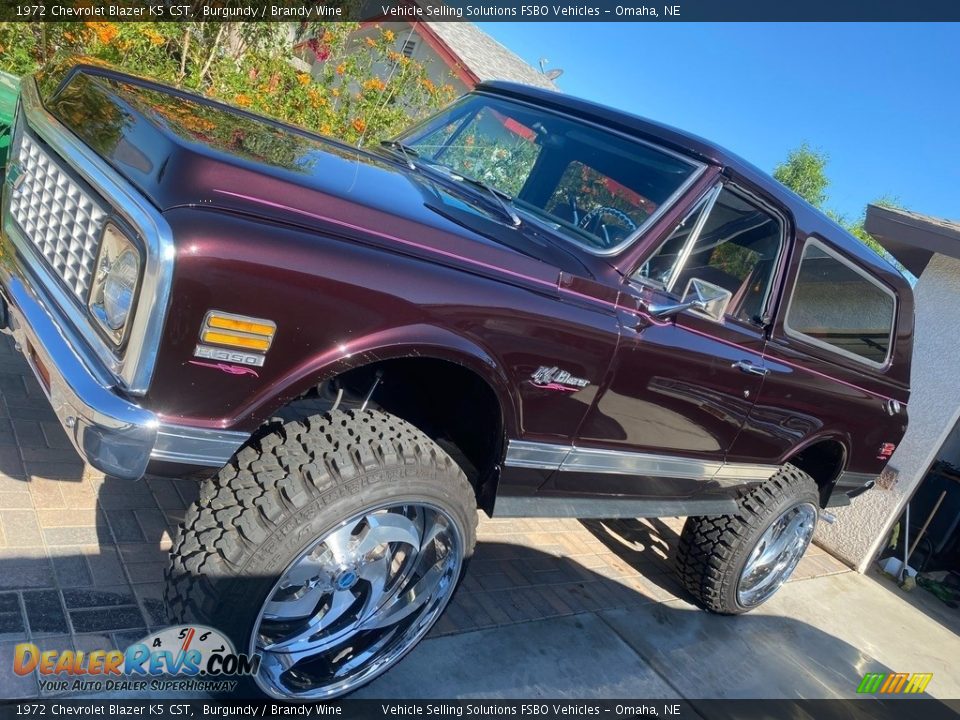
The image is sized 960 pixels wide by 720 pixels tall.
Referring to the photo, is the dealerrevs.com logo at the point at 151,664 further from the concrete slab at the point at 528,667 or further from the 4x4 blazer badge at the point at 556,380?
the 4x4 blazer badge at the point at 556,380

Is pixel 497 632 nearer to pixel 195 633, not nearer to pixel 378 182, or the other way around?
pixel 195 633

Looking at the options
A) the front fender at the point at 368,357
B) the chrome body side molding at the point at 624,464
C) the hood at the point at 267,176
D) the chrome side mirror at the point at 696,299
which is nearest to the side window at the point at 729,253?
the chrome side mirror at the point at 696,299

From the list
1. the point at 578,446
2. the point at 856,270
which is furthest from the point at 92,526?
the point at 856,270

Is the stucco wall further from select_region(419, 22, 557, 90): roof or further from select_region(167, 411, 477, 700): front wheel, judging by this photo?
select_region(419, 22, 557, 90): roof

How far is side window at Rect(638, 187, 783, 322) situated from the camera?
3045 millimetres

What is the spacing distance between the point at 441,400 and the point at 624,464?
869 mm

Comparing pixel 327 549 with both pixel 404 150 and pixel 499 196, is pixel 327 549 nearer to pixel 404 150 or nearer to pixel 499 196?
pixel 499 196

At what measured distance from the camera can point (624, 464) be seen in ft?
10.3

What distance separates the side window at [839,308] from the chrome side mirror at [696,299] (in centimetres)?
87

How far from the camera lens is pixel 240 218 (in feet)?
6.31

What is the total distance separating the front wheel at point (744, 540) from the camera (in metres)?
3.96

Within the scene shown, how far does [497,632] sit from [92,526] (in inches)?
67.9

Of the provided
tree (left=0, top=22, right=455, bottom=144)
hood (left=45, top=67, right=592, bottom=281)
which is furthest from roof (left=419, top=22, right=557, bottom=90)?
hood (left=45, top=67, right=592, bottom=281)

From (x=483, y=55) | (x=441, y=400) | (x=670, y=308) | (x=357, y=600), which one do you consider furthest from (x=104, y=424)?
(x=483, y=55)
